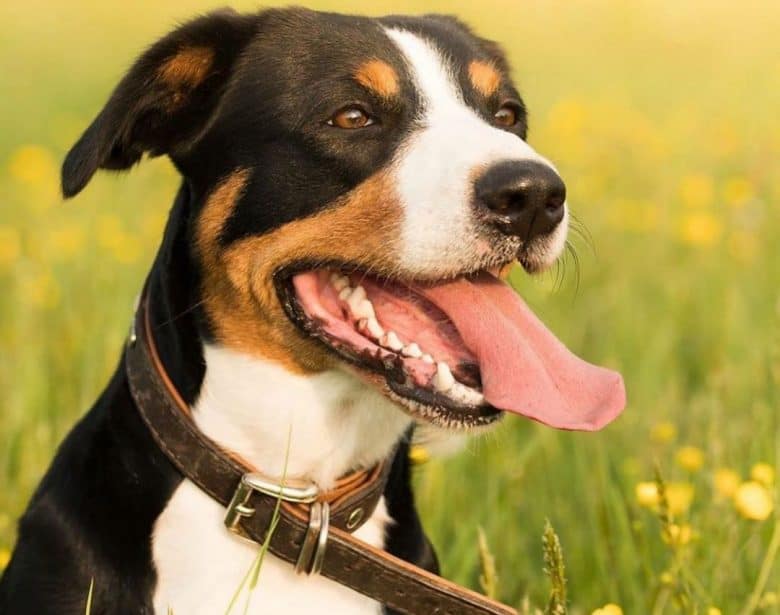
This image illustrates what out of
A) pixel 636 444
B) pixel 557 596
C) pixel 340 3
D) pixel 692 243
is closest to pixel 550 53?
pixel 340 3

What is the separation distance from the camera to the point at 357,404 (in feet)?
11.0

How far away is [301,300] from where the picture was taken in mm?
3264

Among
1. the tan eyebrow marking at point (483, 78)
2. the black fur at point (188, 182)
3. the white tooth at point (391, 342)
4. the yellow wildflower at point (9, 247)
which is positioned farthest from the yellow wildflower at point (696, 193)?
the white tooth at point (391, 342)

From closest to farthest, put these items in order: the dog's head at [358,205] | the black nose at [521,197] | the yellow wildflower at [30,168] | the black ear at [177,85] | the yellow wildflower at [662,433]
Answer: the black nose at [521,197], the dog's head at [358,205], the black ear at [177,85], the yellow wildflower at [662,433], the yellow wildflower at [30,168]

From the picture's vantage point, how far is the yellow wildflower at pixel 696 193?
7.69 m

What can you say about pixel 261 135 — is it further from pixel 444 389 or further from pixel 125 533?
pixel 125 533

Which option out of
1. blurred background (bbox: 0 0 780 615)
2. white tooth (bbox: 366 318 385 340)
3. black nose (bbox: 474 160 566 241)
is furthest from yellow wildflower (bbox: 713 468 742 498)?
white tooth (bbox: 366 318 385 340)

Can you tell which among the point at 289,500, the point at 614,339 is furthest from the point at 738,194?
the point at 289,500

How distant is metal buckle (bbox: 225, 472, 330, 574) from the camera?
3.09 meters

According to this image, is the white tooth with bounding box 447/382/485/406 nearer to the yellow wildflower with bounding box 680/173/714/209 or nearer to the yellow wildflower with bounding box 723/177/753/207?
the yellow wildflower with bounding box 723/177/753/207

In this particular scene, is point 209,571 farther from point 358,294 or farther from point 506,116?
point 506,116

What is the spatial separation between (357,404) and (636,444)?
1.89 metres

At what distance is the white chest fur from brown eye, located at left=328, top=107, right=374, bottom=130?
1.94ft

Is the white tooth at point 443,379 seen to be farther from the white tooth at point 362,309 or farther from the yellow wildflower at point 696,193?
the yellow wildflower at point 696,193
